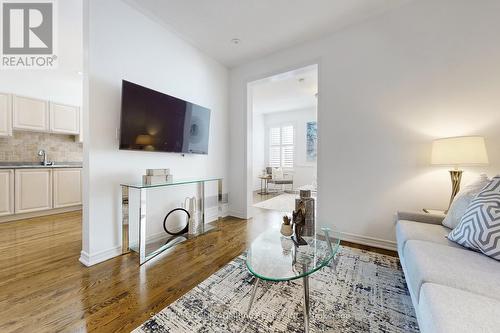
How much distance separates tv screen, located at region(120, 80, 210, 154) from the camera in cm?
217

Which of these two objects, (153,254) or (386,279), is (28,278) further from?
(386,279)

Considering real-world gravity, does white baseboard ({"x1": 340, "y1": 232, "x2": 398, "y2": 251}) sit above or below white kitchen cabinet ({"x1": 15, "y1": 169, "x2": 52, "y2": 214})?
below

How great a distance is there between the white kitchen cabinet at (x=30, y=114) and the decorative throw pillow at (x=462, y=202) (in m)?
5.97

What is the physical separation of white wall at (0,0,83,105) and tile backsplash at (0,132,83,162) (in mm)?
762

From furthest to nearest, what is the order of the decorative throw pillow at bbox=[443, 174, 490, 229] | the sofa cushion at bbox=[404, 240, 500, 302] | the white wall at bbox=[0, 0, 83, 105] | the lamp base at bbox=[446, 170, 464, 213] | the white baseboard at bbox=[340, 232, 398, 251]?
the white wall at bbox=[0, 0, 83, 105] < the white baseboard at bbox=[340, 232, 398, 251] < the lamp base at bbox=[446, 170, 464, 213] < the decorative throw pillow at bbox=[443, 174, 490, 229] < the sofa cushion at bbox=[404, 240, 500, 302]

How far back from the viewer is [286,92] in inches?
197

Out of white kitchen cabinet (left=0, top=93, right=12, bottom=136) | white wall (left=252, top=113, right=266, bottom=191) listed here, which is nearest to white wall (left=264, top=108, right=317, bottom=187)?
white wall (left=252, top=113, right=266, bottom=191)

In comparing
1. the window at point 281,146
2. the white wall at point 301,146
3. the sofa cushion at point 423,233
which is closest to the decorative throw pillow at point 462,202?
the sofa cushion at point 423,233

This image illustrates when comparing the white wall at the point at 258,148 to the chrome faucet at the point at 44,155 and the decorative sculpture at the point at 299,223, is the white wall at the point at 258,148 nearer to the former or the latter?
the chrome faucet at the point at 44,155

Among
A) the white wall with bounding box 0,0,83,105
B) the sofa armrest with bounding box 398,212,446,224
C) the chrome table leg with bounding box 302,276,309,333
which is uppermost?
the white wall with bounding box 0,0,83,105

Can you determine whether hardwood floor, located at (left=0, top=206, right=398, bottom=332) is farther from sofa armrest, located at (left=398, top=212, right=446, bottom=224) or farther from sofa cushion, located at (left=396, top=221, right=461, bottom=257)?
sofa armrest, located at (left=398, top=212, right=446, bottom=224)

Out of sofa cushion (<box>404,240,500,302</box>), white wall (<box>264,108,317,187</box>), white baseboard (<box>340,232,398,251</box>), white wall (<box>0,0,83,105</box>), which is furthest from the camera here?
white wall (<box>264,108,317,187</box>)

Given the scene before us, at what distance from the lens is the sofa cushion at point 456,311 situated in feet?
2.33

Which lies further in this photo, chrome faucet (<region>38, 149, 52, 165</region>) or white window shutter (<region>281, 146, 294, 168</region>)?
white window shutter (<region>281, 146, 294, 168</region>)
